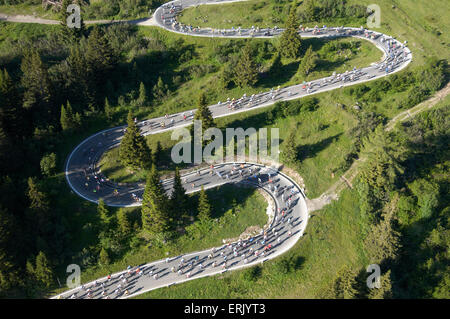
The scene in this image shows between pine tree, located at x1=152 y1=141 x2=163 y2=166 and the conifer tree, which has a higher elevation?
the conifer tree

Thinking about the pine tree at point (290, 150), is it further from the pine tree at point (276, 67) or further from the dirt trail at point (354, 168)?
the pine tree at point (276, 67)

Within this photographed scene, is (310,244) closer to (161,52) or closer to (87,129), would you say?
(87,129)

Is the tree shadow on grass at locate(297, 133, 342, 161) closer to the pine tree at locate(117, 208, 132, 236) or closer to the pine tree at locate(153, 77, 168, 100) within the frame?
the pine tree at locate(153, 77, 168, 100)

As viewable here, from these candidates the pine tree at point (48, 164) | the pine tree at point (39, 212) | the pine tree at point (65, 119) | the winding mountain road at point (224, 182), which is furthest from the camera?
the pine tree at point (65, 119)

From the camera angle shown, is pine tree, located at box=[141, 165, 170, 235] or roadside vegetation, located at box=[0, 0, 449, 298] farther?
roadside vegetation, located at box=[0, 0, 449, 298]

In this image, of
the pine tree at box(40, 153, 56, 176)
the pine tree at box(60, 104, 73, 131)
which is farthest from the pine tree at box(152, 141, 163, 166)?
the pine tree at box(60, 104, 73, 131)

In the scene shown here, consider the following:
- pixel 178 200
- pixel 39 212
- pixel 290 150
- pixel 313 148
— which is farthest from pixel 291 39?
pixel 39 212

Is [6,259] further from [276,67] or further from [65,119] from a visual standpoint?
[276,67]

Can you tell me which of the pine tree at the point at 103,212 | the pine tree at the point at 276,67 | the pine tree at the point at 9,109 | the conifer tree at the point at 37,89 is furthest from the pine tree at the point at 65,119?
the pine tree at the point at 276,67
